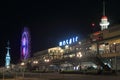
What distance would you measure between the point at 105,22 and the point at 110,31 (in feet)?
139

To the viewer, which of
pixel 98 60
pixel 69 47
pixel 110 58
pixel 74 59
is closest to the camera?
pixel 98 60

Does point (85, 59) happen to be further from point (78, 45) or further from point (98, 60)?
point (78, 45)

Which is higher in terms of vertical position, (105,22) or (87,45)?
(105,22)

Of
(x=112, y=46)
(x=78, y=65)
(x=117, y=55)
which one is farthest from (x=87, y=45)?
(x=117, y=55)

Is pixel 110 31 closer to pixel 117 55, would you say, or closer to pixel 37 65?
pixel 117 55

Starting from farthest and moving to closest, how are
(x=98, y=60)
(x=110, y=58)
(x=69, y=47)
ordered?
(x=69, y=47) < (x=110, y=58) < (x=98, y=60)

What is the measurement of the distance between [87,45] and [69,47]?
2960cm

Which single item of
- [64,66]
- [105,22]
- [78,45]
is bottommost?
[64,66]

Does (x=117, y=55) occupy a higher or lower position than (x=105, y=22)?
lower

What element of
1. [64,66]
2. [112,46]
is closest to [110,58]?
[112,46]

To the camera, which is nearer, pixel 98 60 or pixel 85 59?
pixel 98 60

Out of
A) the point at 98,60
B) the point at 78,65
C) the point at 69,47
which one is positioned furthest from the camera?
the point at 69,47

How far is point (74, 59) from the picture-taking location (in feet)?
375

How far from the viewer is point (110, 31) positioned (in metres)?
118
